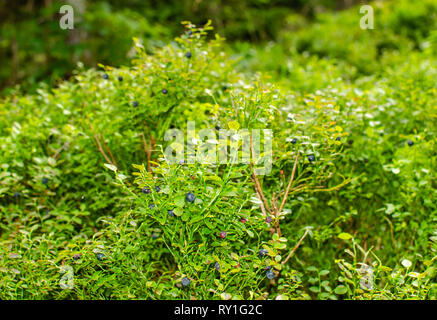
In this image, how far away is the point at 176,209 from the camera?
1292 mm

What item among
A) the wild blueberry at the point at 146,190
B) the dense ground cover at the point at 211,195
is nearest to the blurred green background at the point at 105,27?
the dense ground cover at the point at 211,195

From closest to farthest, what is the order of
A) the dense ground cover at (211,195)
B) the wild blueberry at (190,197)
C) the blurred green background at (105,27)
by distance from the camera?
the wild blueberry at (190,197) < the dense ground cover at (211,195) < the blurred green background at (105,27)

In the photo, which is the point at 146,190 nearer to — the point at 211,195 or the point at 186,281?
the point at 211,195

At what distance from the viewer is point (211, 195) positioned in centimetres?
136

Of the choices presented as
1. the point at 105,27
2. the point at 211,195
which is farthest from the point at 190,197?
the point at 105,27

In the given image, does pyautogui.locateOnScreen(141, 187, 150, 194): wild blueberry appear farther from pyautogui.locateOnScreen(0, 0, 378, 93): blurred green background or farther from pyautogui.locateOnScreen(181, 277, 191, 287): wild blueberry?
pyautogui.locateOnScreen(0, 0, 378, 93): blurred green background

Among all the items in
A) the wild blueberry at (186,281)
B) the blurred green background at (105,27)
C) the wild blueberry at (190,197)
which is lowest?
the wild blueberry at (186,281)

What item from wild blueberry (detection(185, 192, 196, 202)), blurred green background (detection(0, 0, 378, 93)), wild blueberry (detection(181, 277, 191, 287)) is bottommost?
wild blueberry (detection(181, 277, 191, 287))

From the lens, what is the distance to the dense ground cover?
1438mm

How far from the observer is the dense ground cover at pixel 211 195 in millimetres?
1438

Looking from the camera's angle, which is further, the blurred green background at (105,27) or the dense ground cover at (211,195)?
the blurred green background at (105,27)

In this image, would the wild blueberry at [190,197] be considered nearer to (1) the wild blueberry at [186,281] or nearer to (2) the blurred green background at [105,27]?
(1) the wild blueberry at [186,281]

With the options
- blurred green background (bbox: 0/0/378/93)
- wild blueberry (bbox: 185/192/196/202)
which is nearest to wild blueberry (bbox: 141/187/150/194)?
wild blueberry (bbox: 185/192/196/202)
